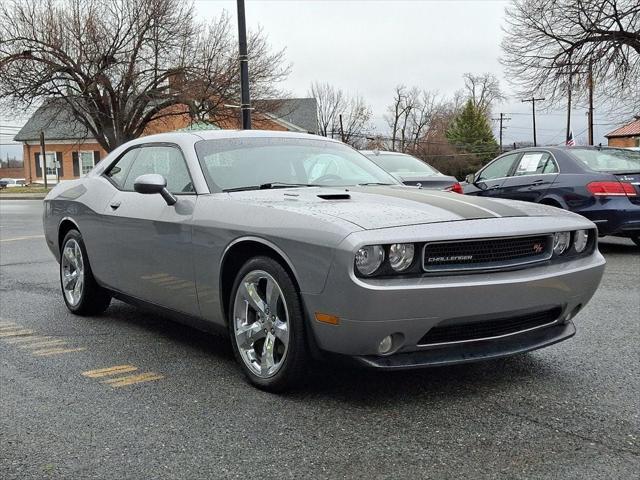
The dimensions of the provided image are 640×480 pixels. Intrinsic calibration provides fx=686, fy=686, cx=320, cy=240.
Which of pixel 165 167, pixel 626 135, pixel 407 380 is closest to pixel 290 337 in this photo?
pixel 407 380

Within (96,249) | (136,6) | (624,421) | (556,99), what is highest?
(136,6)

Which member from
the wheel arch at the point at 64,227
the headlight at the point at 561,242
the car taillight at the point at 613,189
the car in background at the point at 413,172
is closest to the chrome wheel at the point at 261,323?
the headlight at the point at 561,242

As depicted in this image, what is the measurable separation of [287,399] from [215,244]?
968mm

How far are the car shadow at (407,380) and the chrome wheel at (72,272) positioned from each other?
1.60 m

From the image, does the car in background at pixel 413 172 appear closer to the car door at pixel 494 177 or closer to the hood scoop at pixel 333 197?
the car door at pixel 494 177

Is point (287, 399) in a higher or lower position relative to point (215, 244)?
lower

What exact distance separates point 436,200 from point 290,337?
1.13m

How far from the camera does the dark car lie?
27.8 ft

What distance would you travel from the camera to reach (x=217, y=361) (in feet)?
14.0

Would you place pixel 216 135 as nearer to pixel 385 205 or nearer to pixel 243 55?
pixel 385 205

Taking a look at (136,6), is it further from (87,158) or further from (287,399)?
(287,399)

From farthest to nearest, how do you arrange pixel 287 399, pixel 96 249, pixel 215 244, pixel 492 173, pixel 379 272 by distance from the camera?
pixel 492 173
pixel 96 249
pixel 215 244
pixel 287 399
pixel 379 272

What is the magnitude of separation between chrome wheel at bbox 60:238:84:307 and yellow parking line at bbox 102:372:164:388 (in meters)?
1.79

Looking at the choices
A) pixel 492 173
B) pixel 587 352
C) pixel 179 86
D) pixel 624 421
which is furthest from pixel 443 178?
pixel 179 86
